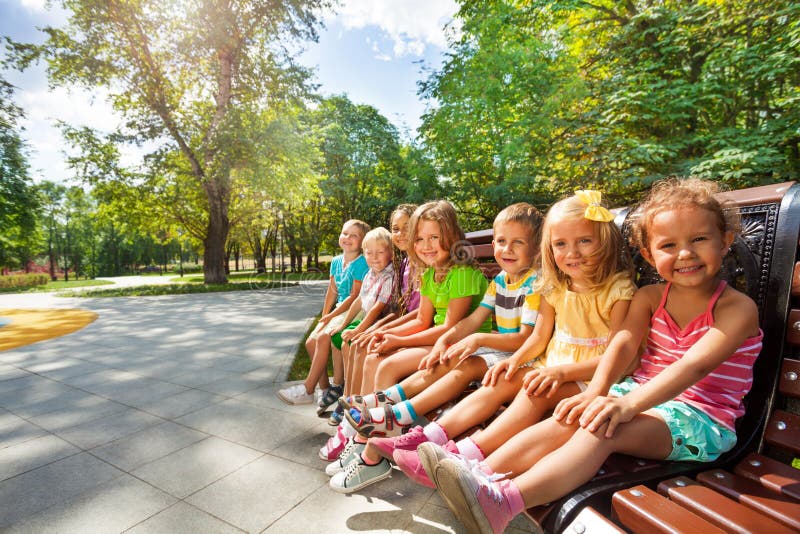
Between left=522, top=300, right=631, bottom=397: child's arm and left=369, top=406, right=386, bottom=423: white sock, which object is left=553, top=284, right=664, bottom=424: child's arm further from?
left=369, top=406, right=386, bottom=423: white sock

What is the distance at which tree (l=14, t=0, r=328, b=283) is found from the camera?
563 inches

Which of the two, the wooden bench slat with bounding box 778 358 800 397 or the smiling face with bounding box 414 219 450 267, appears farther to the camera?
the smiling face with bounding box 414 219 450 267

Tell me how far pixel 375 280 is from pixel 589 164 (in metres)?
8.13

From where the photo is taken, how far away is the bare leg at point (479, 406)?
1.79 metres

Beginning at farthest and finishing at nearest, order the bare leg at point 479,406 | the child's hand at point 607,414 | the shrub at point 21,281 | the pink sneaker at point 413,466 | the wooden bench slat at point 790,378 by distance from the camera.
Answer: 1. the shrub at point 21,281
2. the bare leg at point 479,406
3. the pink sneaker at point 413,466
4. the wooden bench slat at point 790,378
5. the child's hand at point 607,414

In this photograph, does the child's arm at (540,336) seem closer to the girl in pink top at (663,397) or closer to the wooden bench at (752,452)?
the girl in pink top at (663,397)

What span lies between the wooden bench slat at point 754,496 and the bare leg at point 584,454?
0.48 feet

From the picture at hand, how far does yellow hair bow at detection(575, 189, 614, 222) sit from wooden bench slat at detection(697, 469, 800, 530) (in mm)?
1037

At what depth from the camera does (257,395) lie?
384 centimetres

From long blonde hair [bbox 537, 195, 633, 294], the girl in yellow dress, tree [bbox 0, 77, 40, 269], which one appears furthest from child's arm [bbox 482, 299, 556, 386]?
tree [bbox 0, 77, 40, 269]

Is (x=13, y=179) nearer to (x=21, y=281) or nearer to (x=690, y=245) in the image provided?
(x=21, y=281)

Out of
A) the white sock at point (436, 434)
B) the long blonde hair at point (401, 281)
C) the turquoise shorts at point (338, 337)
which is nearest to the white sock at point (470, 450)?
the white sock at point (436, 434)

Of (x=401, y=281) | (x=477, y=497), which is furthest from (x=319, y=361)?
(x=477, y=497)

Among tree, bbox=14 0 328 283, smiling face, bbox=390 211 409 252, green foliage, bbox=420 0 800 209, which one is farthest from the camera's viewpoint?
tree, bbox=14 0 328 283
